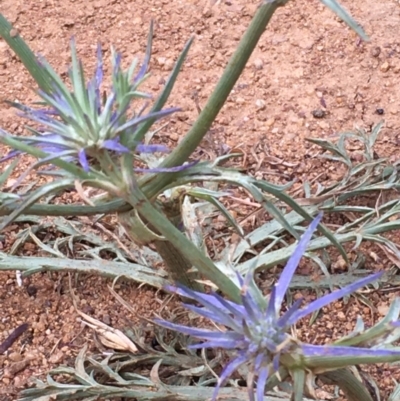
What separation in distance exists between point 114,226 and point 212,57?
30.0 inches

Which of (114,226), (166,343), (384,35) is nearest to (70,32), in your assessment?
(114,226)

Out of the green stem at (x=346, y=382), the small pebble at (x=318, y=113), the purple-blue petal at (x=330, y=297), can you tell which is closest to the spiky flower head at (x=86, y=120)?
the purple-blue petal at (x=330, y=297)

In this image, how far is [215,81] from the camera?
214 centimetres

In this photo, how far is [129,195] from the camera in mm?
875

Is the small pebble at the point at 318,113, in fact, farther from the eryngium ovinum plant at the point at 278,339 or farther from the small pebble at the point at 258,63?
the eryngium ovinum plant at the point at 278,339

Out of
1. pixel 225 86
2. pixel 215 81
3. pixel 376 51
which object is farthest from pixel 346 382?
pixel 376 51

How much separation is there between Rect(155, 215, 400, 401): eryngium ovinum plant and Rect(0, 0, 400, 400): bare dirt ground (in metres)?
0.74

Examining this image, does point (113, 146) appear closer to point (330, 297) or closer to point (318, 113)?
point (330, 297)

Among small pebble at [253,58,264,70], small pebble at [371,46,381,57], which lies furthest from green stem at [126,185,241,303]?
small pebble at [371,46,381,57]

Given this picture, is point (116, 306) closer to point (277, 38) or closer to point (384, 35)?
point (277, 38)

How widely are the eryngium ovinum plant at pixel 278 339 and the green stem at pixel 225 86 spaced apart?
0.25 meters

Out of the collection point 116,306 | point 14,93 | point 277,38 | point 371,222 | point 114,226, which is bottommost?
point 371,222

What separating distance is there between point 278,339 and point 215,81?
4.72 feet

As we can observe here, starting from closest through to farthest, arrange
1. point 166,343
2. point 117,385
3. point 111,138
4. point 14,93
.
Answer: point 111,138 → point 117,385 → point 166,343 → point 14,93
